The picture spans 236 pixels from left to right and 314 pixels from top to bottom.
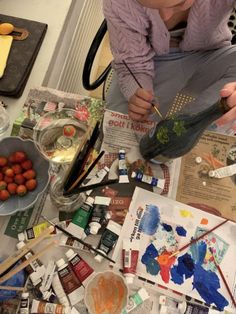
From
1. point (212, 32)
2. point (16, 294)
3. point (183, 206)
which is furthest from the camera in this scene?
point (212, 32)

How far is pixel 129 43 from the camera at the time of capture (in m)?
0.82

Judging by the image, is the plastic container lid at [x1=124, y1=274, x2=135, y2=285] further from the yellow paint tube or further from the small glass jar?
the yellow paint tube

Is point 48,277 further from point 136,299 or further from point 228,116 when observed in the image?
point 228,116

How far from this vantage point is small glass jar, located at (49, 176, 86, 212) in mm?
688

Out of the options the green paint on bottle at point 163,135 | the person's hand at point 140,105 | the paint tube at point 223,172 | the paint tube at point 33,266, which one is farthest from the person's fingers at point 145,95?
the paint tube at point 33,266

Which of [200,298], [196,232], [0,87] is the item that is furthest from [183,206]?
[0,87]

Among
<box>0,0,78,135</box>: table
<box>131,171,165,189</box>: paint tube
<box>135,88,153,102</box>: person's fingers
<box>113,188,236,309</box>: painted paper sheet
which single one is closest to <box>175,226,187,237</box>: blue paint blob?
<box>113,188,236,309</box>: painted paper sheet

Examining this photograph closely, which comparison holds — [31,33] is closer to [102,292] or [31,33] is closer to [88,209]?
[88,209]

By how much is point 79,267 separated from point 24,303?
123mm

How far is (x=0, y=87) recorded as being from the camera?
2.73 ft

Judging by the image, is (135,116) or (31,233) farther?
(135,116)

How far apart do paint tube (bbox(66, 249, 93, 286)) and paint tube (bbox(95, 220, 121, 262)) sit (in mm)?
29

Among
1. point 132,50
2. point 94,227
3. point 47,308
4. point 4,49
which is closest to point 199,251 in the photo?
point 94,227

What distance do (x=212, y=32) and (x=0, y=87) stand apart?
0.59m
